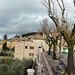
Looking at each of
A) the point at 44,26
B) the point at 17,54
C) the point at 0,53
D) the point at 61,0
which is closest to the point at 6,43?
the point at 0,53

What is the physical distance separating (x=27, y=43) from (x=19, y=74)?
85.6 feet

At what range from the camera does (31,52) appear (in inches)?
1366

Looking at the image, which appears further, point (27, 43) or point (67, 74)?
point (27, 43)

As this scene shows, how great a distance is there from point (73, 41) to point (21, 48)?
Result: 3006 cm

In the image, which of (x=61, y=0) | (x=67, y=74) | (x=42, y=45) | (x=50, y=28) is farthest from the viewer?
(x=42, y=45)

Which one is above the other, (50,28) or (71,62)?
(50,28)

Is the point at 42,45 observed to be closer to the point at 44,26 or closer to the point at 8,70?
the point at 44,26

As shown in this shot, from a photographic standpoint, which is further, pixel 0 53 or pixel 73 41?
pixel 0 53

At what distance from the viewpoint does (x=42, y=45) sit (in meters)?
39.1

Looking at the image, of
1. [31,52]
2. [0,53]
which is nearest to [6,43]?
[0,53]

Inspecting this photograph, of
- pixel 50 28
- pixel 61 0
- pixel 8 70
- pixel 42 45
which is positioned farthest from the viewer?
pixel 42 45

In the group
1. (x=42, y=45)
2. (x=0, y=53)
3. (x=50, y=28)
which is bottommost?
(x=0, y=53)

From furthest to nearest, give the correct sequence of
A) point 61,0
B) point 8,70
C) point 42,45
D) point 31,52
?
point 42,45
point 31,52
point 8,70
point 61,0

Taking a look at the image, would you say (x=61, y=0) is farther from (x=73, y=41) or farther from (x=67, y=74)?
(x=67, y=74)
